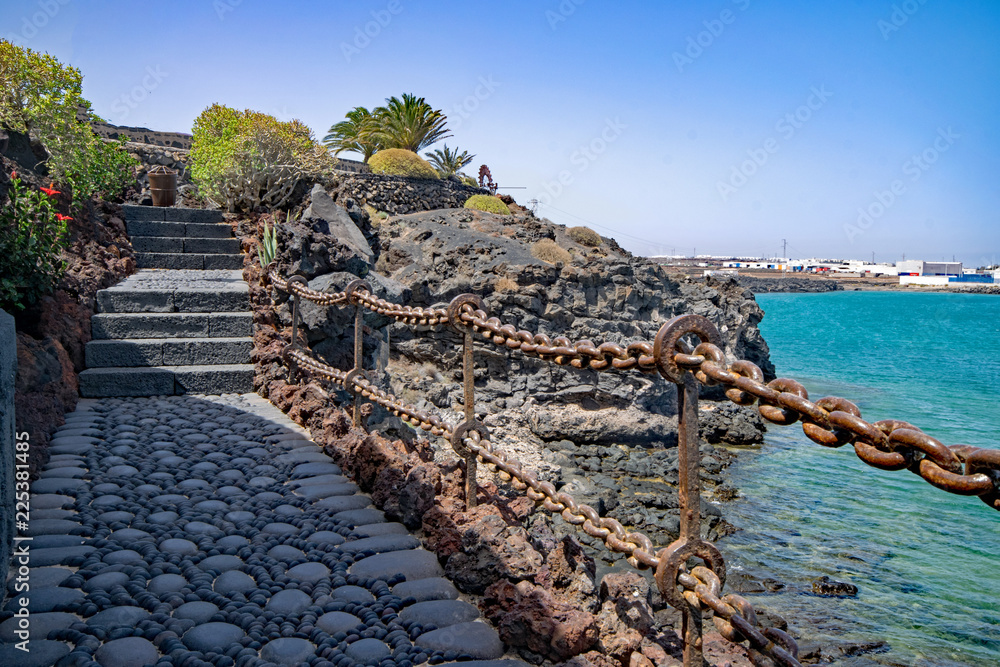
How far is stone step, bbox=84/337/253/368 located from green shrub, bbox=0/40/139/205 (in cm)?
578

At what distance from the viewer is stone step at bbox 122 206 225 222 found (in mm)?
10734

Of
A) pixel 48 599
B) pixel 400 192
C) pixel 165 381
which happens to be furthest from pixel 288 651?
pixel 400 192

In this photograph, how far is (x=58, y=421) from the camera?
16.7ft

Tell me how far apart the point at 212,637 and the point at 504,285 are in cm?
1898

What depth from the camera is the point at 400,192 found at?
2689cm

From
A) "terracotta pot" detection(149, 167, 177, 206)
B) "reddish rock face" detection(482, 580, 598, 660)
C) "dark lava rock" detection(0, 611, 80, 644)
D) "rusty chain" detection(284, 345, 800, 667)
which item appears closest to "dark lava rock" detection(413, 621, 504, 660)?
"reddish rock face" detection(482, 580, 598, 660)

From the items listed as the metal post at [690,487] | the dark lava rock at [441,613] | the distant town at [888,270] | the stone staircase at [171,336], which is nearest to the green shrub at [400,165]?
the stone staircase at [171,336]

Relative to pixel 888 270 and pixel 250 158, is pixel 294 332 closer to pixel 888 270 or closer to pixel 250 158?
pixel 250 158

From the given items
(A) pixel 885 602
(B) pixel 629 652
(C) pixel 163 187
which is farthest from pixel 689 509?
(C) pixel 163 187

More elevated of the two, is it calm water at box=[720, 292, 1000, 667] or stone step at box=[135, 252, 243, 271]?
stone step at box=[135, 252, 243, 271]

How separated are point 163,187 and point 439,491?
11.7 m

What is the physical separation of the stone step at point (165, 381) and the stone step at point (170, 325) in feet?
2.10

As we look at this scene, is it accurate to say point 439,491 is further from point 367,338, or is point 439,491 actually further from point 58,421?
point 367,338

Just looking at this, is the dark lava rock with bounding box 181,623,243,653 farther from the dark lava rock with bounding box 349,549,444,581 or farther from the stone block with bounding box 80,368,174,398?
the stone block with bounding box 80,368,174,398
